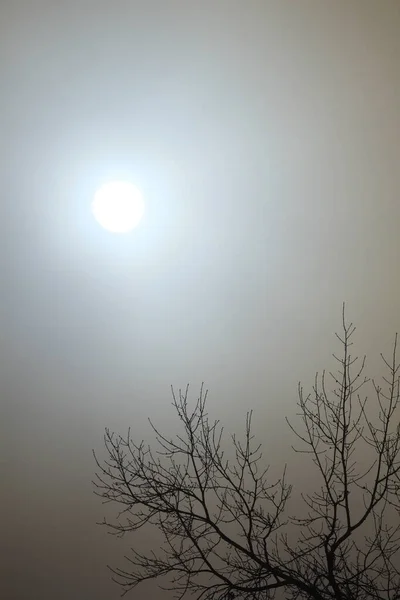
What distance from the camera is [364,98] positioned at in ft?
7.55

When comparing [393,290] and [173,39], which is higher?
[173,39]

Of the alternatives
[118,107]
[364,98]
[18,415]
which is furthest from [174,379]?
[364,98]

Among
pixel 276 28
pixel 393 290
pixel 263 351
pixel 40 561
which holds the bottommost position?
pixel 40 561

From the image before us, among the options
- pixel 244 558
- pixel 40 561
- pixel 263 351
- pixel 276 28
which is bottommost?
pixel 40 561

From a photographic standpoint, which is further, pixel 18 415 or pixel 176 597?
pixel 18 415

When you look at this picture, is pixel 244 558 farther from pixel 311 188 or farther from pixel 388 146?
pixel 388 146

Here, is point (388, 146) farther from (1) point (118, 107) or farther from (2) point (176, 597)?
(2) point (176, 597)

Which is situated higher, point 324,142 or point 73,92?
point 324,142

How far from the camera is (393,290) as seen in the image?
7.64 ft

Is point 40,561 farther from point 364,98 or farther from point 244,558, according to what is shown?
point 364,98

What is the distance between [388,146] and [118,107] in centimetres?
101

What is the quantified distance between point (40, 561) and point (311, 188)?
170 cm

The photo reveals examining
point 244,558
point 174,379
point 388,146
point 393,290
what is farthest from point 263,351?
point 388,146

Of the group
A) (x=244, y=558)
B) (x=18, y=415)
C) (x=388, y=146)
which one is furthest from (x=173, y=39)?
(x=244, y=558)
